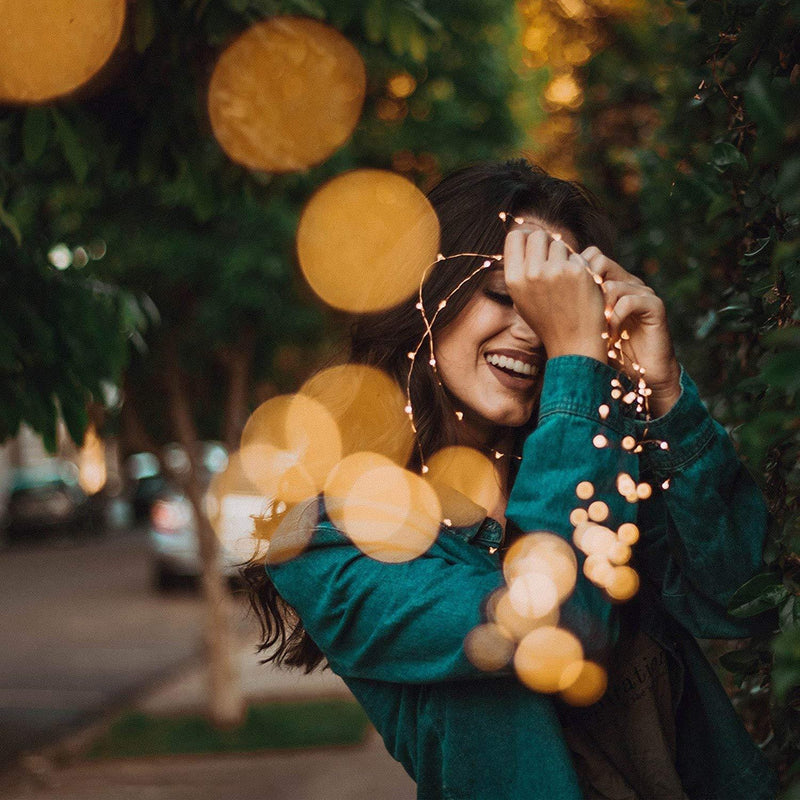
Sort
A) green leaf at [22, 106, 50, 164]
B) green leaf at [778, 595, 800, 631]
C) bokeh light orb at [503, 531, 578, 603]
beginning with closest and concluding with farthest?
green leaf at [778, 595, 800, 631]
bokeh light orb at [503, 531, 578, 603]
green leaf at [22, 106, 50, 164]

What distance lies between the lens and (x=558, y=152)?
9.37 meters

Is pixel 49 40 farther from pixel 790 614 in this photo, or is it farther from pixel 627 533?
pixel 790 614

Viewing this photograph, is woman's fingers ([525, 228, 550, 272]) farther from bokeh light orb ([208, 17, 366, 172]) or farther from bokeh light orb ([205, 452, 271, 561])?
bokeh light orb ([208, 17, 366, 172])

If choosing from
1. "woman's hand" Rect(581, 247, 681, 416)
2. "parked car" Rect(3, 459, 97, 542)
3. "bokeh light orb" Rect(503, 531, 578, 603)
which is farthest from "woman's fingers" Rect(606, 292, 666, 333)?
"parked car" Rect(3, 459, 97, 542)

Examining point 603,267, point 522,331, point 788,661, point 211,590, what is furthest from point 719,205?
point 211,590

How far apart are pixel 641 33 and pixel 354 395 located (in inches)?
302

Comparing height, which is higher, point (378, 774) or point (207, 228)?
point (207, 228)

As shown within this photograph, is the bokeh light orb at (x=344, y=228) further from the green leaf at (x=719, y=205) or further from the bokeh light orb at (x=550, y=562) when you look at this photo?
the bokeh light orb at (x=550, y=562)

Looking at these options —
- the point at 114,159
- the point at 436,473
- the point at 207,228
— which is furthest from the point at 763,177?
the point at 207,228

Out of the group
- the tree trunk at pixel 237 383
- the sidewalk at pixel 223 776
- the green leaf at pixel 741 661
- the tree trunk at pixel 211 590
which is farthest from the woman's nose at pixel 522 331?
the tree trunk at pixel 237 383

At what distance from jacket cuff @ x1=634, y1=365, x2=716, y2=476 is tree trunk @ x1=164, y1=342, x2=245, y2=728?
20.5 feet

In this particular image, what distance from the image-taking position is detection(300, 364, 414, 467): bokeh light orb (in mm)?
1932

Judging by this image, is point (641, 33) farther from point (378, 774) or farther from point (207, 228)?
point (378, 774)

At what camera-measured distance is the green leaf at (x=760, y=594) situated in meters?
1.46
